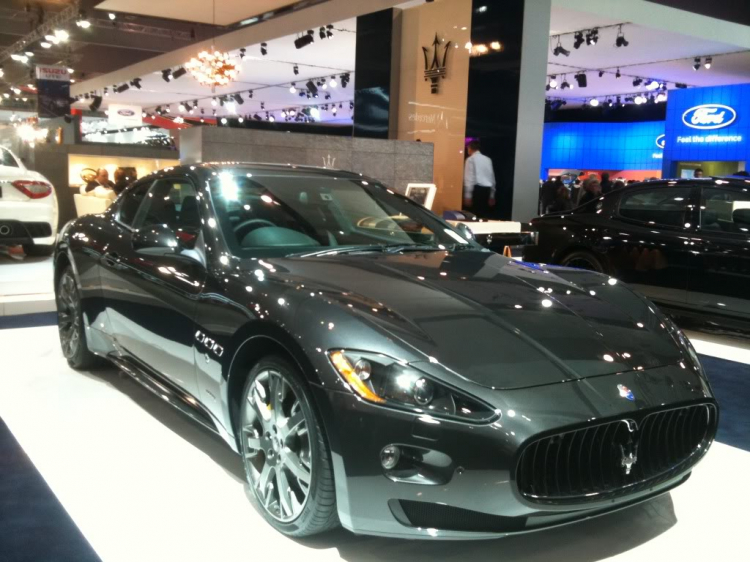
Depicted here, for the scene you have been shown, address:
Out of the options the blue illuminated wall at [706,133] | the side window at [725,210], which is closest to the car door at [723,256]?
the side window at [725,210]

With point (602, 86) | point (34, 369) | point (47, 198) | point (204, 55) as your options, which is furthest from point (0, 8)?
point (602, 86)

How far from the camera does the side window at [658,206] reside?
5.57 m

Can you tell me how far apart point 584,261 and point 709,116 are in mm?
11660

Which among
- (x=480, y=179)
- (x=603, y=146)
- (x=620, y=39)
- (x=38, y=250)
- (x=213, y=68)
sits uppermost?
(x=620, y=39)

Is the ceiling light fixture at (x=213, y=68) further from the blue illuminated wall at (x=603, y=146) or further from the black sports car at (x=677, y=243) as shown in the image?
the blue illuminated wall at (x=603, y=146)

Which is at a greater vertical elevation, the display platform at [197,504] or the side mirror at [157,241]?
the side mirror at [157,241]

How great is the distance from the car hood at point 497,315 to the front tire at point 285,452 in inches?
11.1

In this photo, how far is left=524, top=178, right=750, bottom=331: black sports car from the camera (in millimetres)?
5207

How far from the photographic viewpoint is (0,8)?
11.9m

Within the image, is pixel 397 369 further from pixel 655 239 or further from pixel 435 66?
pixel 435 66

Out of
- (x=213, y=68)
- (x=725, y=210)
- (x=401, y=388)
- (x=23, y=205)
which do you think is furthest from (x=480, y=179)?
(x=401, y=388)

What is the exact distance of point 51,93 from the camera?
7512mm

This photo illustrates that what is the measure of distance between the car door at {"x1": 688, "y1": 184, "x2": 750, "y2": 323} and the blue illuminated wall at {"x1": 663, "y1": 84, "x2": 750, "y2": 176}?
11.3m

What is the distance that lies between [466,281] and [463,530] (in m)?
0.93
